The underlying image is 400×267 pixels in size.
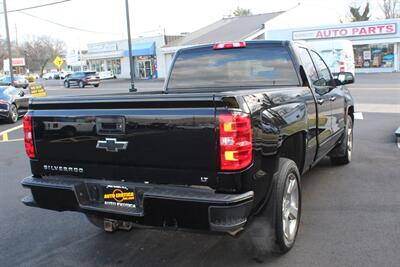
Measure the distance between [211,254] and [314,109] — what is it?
1969 millimetres

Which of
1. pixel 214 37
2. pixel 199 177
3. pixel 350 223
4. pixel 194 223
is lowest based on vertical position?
pixel 350 223

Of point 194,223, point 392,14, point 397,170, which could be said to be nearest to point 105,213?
point 194,223

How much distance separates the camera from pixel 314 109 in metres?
5.09

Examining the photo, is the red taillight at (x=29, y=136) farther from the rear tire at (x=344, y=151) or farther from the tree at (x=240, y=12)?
the tree at (x=240, y=12)

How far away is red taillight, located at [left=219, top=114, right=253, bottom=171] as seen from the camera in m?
3.27

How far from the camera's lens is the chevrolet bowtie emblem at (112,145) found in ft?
11.9

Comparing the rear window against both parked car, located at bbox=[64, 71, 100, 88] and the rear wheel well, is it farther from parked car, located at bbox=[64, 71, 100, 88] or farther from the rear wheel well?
parked car, located at bbox=[64, 71, 100, 88]

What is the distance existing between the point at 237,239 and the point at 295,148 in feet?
3.46

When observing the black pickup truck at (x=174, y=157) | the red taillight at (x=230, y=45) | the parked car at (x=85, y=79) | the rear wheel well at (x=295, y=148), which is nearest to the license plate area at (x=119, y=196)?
the black pickup truck at (x=174, y=157)

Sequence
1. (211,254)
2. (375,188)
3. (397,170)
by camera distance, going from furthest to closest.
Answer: (397,170) → (375,188) → (211,254)

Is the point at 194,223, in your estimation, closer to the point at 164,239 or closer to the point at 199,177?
the point at 199,177

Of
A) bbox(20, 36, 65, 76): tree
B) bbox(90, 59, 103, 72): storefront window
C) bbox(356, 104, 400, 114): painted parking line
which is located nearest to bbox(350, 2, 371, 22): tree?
bbox(90, 59, 103, 72): storefront window

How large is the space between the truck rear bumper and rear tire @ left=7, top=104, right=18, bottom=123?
12.3m

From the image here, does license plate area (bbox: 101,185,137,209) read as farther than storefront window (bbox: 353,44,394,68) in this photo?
No
